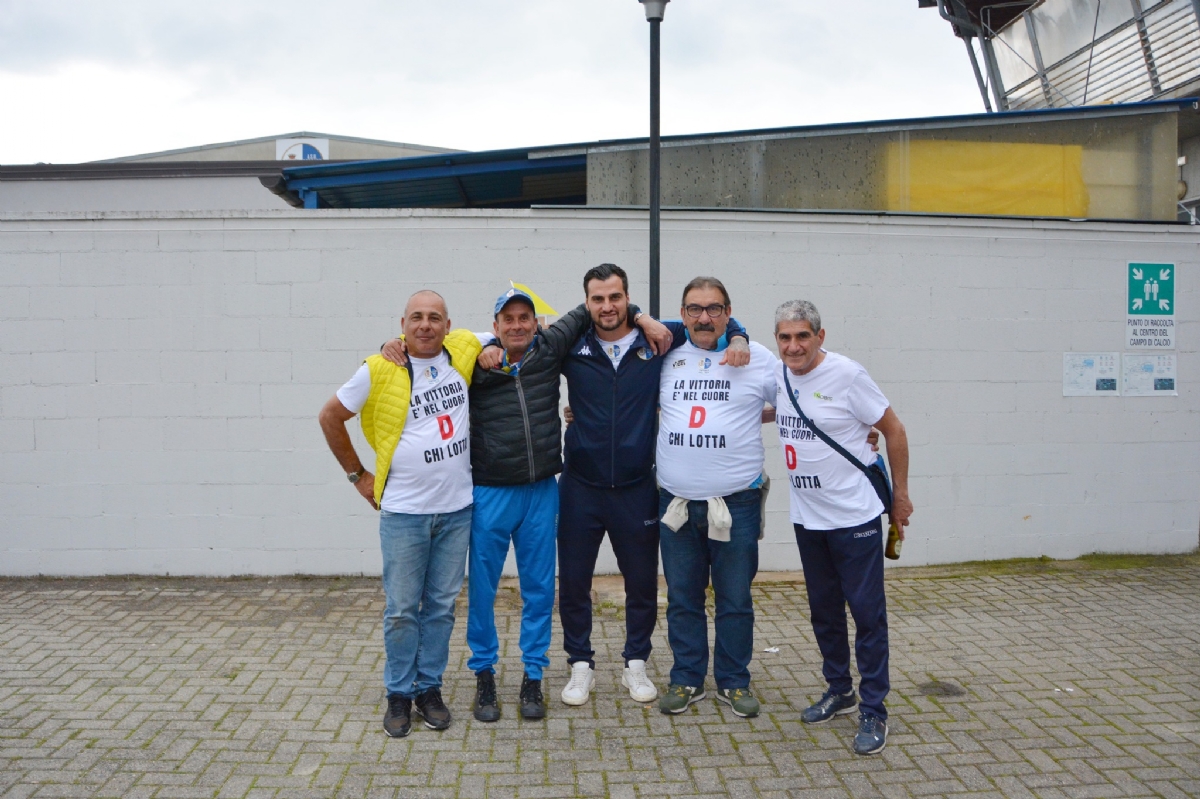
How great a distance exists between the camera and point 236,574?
21.2 ft

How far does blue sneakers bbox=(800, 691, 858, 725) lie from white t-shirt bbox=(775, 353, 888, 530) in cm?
81

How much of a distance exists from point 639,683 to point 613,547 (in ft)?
2.19

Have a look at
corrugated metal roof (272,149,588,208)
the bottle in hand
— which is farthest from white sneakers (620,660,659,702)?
corrugated metal roof (272,149,588,208)

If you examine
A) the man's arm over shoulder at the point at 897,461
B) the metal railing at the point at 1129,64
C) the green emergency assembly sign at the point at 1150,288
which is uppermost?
the metal railing at the point at 1129,64

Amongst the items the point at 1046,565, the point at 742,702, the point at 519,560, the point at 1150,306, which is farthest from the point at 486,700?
the point at 1150,306

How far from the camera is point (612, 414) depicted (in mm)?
4145

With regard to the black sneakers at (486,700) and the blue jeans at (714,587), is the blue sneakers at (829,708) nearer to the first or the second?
the blue jeans at (714,587)

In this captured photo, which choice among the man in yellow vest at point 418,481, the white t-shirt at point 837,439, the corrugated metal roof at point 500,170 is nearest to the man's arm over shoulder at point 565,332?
the man in yellow vest at point 418,481

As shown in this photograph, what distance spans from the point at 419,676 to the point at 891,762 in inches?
79.7

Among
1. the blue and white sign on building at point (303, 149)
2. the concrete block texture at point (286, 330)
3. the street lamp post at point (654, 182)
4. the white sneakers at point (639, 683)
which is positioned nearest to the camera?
the white sneakers at point (639, 683)

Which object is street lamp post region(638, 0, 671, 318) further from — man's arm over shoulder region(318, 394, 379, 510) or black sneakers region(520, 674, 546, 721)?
black sneakers region(520, 674, 546, 721)

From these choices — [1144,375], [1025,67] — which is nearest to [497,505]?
[1144,375]

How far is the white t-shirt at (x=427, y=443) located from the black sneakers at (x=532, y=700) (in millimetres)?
874

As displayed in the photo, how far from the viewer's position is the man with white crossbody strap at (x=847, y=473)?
3896mm
